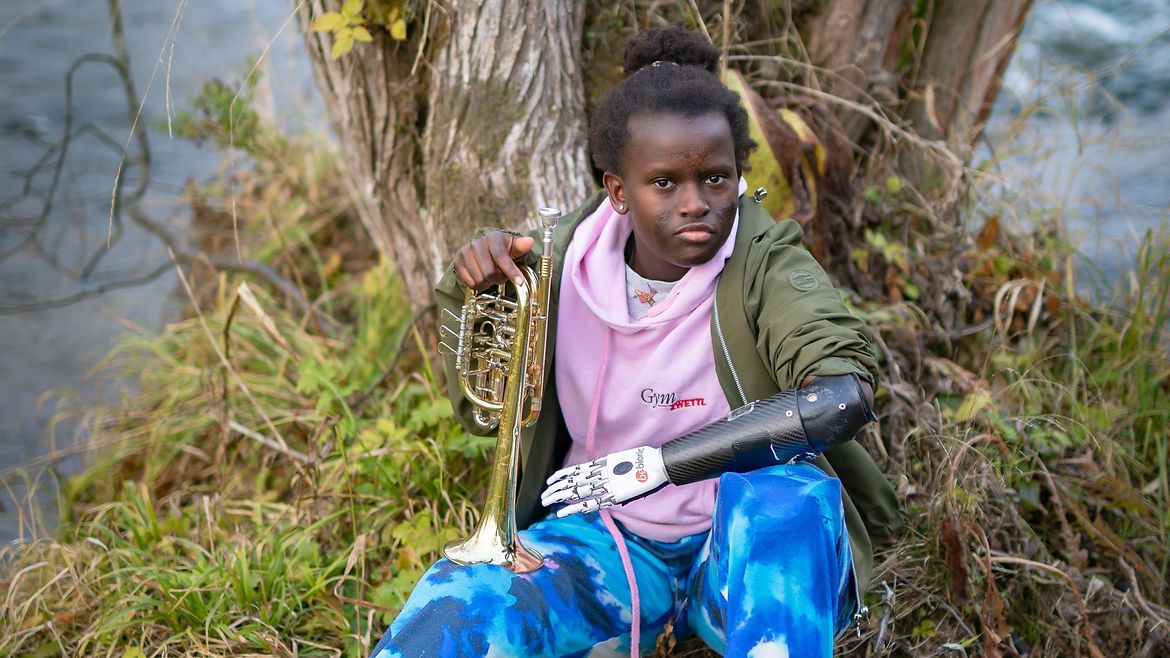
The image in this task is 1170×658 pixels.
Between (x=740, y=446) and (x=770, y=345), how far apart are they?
9.7 inches

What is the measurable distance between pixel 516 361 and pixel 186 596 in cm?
129

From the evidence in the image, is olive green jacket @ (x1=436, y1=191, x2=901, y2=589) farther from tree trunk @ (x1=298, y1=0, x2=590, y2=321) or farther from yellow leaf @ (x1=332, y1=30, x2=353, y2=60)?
yellow leaf @ (x1=332, y1=30, x2=353, y2=60)

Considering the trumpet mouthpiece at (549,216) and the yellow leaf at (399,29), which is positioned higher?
the yellow leaf at (399,29)

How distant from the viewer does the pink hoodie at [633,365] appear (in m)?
2.39

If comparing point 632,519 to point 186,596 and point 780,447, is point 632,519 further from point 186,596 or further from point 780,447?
point 186,596

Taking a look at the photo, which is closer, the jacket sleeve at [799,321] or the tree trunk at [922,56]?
the jacket sleeve at [799,321]

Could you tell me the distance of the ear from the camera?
2426 millimetres

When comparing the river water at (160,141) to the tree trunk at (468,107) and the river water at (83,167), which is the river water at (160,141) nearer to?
the river water at (83,167)

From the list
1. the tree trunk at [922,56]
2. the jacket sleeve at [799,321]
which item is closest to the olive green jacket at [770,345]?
the jacket sleeve at [799,321]

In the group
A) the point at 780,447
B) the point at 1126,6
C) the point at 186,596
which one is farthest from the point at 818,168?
the point at 1126,6

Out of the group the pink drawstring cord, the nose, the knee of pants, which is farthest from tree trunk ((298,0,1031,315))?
the knee of pants

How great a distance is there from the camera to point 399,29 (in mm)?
3084

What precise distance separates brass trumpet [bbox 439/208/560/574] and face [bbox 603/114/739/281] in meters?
0.22

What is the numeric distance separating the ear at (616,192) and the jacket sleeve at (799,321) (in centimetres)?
33
